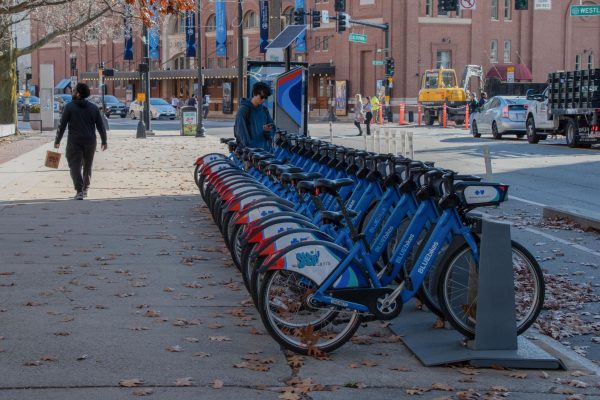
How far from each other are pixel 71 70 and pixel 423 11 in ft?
134

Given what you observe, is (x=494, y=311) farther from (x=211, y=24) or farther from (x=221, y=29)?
(x=211, y=24)

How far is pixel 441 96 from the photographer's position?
194 feet

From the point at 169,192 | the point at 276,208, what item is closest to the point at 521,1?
the point at 169,192

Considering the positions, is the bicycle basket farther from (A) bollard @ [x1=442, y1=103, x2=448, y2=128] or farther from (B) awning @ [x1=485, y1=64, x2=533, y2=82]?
(B) awning @ [x1=485, y1=64, x2=533, y2=82]

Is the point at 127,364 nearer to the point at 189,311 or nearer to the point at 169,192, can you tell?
the point at 189,311

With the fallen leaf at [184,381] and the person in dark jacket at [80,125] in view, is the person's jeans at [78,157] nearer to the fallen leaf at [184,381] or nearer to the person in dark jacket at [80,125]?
the person in dark jacket at [80,125]

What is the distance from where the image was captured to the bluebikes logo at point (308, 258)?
6.62 meters

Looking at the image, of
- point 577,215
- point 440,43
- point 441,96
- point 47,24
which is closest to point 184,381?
point 577,215

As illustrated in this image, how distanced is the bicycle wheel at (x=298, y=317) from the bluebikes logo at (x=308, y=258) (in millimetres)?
120

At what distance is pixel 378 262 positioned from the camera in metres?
7.64

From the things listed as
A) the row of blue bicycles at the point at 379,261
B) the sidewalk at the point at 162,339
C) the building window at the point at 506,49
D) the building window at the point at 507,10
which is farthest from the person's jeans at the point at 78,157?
the building window at the point at 507,10

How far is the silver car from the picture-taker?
37719 millimetres

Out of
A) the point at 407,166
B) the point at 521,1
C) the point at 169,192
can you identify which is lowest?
the point at 169,192

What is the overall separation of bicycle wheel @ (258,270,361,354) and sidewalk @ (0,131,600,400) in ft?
0.45
